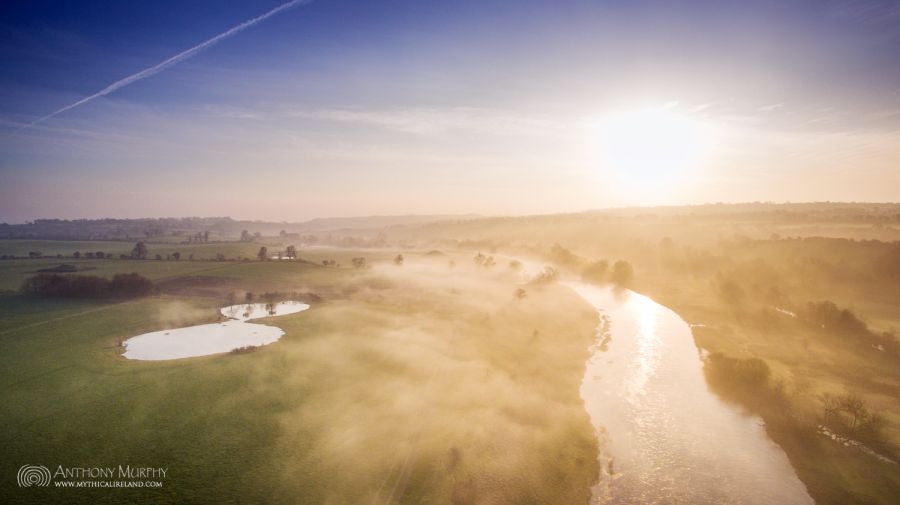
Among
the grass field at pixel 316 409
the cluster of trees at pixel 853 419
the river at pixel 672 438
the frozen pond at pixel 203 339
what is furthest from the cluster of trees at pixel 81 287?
the cluster of trees at pixel 853 419

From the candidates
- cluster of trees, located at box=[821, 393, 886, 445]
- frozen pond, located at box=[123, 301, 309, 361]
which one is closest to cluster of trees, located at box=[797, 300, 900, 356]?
cluster of trees, located at box=[821, 393, 886, 445]

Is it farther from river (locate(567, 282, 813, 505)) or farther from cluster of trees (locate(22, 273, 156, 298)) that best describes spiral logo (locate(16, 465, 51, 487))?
cluster of trees (locate(22, 273, 156, 298))

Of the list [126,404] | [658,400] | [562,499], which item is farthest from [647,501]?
[126,404]

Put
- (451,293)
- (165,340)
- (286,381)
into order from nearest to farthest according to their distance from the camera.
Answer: (286,381) → (165,340) → (451,293)

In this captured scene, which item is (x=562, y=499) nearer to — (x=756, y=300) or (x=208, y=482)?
(x=208, y=482)

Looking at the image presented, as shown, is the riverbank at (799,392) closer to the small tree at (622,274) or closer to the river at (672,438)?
the river at (672,438)

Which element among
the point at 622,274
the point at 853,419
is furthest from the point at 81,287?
the point at 622,274
